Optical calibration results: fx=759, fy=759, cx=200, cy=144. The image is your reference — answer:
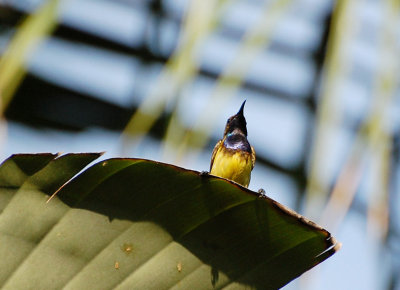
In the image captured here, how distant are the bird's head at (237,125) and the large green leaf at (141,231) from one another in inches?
89.3

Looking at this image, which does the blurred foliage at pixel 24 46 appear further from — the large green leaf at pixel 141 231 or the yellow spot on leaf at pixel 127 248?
the yellow spot on leaf at pixel 127 248

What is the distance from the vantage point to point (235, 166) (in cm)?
271

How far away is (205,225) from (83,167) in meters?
0.18

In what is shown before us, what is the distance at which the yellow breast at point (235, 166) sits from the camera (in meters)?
2.71

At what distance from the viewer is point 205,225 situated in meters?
0.99

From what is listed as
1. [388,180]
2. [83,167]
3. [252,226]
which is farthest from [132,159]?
[388,180]

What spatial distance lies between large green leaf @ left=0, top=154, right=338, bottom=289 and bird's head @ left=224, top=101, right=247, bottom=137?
2.27 m

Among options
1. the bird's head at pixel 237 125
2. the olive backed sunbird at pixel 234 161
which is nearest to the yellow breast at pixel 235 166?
the olive backed sunbird at pixel 234 161

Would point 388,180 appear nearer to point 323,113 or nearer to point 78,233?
point 323,113

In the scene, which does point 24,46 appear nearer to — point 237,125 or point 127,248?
point 127,248

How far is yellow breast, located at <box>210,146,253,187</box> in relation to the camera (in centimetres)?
271

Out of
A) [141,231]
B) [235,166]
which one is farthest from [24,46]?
[235,166]

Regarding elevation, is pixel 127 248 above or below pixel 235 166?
above

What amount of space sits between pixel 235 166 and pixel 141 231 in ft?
5.74
